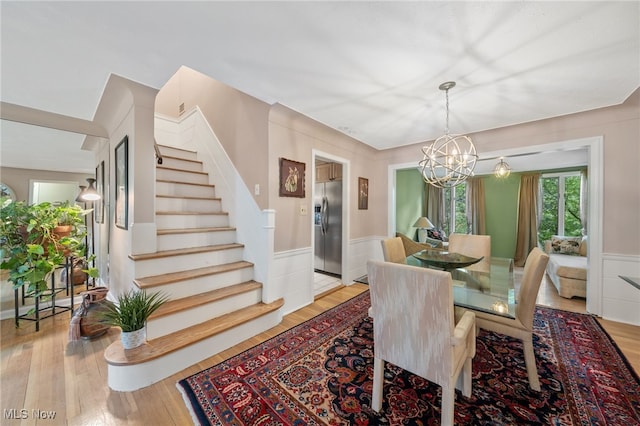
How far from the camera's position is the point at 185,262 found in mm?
2424

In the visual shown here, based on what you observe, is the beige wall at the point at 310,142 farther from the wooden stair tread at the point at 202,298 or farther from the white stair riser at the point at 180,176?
the white stair riser at the point at 180,176

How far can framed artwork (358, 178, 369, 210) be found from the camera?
4160 mm

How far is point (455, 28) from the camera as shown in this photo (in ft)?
4.74

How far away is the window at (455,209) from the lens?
6.72 meters

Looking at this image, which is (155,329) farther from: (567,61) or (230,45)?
(567,61)

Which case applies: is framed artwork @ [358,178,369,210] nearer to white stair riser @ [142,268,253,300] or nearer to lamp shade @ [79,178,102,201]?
white stair riser @ [142,268,253,300]

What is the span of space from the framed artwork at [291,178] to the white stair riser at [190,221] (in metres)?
0.98

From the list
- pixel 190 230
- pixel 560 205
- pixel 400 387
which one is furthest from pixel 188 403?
pixel 560 205

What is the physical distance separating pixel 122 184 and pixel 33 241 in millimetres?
996

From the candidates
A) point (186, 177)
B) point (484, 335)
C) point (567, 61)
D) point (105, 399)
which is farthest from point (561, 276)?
point (186, 177)

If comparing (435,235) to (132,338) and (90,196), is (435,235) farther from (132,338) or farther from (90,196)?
(90,196)

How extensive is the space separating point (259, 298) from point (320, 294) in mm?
1115

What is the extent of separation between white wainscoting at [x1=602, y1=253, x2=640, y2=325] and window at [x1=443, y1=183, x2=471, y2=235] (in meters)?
4.01

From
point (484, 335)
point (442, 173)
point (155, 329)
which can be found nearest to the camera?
point (155, 329)
